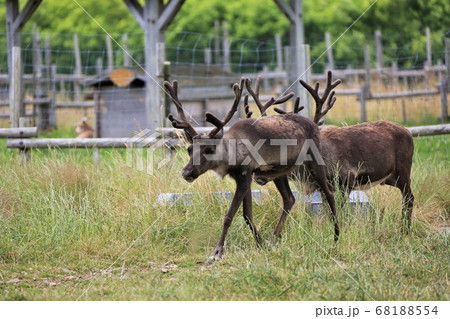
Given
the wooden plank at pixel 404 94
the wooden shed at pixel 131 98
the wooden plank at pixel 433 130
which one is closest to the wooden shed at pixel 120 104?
the wooden shed at pixel 131 98

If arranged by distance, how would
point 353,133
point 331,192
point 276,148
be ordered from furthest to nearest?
point 353,133, point 331,192, point 276,148

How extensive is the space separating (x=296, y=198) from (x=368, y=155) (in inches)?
32.2

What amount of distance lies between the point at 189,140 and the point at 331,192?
143 centimetres

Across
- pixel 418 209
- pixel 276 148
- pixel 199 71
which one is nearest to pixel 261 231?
pixel 276 148

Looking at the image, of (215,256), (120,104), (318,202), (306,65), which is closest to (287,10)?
(306,65)

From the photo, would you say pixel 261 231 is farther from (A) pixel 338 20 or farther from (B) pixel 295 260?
(A) pixel 338 20

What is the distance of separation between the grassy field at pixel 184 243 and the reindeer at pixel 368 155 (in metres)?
0.24

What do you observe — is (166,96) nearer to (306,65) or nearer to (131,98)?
(306,65)

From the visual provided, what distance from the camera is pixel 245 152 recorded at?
6.14 metres

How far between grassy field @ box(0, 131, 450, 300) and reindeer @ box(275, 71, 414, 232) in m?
0.24

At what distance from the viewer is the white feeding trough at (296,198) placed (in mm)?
6980

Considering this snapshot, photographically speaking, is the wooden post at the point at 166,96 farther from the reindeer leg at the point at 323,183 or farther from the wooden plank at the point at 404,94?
the wooden plank at the point at 404,94

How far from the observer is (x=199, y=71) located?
15.8 meters

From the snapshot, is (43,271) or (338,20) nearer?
(43,271)
